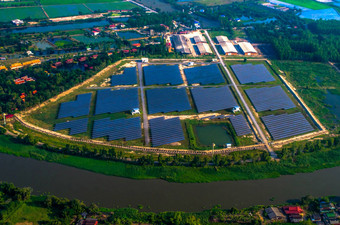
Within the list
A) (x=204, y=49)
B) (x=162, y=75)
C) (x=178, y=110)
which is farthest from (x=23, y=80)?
(x=204, y=49)

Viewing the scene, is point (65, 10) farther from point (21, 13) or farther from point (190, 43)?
point (190, 43)

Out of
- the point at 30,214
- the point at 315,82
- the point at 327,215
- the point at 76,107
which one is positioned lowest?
the point at 30,214

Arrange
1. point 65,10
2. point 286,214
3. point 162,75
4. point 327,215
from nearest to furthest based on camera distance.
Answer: point 327,215, point 286,214, point 162,75, point 65,10

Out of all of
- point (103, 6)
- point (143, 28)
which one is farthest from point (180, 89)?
point (103, 6)

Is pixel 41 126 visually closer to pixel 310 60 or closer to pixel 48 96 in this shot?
pixel 48 96

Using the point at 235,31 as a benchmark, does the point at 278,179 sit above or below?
below

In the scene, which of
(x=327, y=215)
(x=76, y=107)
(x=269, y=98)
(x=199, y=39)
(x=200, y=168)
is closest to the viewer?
(x=327, y=215)

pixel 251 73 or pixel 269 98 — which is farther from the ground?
pixel 251 73

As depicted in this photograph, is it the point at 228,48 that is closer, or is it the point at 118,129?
the point at 118,129
